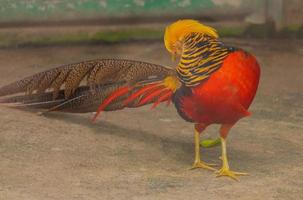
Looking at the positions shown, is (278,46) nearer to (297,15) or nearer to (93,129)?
(297,15)

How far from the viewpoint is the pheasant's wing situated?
3.27m

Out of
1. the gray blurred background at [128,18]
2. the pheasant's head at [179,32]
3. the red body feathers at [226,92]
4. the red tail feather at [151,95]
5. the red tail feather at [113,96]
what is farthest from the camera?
the gray blurred background at [128,18]

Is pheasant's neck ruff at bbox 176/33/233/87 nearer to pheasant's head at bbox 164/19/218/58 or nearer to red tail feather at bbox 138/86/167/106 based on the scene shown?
pheasant's head at bbox 164/19/218/58

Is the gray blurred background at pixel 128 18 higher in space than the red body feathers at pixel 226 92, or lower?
lower

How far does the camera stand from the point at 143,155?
3.37m

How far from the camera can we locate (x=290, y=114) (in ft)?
13.6

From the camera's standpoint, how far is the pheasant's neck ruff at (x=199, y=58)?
9.66 feet

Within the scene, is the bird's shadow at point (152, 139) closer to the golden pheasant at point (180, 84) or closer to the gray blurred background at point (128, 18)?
the golden pheasant at point (180, 84)

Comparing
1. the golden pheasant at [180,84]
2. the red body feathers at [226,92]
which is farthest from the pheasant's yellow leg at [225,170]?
the red body feathers at [226,92]

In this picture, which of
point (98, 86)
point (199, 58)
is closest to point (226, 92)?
point (199, 58)

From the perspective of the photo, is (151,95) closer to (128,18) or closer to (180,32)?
(180,32)

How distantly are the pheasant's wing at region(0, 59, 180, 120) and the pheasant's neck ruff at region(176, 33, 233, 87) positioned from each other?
0.17 metres

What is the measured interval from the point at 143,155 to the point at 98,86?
1.39 ft

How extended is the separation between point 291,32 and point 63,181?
12.4ft
